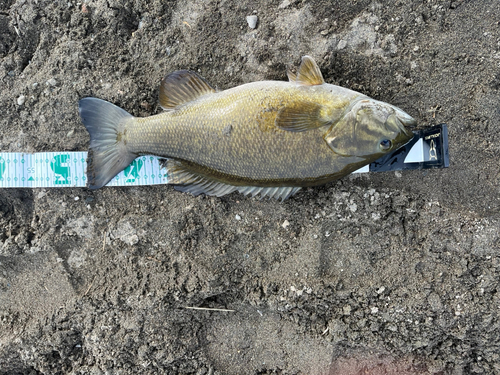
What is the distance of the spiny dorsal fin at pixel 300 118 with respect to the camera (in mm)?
2645

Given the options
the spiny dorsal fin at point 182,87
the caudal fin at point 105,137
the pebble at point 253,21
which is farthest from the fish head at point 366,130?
the caudal fin at point 105,137

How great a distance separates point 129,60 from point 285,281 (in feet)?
8.39

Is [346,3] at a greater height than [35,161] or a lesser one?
greater

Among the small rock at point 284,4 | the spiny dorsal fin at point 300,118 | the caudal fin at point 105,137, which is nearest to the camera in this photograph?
the spiny dorsal fin at point 300,118

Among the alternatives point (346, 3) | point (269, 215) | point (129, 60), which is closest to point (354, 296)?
point (269, 215)

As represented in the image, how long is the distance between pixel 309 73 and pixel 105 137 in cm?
185

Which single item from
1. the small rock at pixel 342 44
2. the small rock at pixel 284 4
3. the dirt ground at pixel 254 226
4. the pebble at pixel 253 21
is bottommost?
the dirt ground at pixel 254 226

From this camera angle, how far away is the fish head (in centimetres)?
265

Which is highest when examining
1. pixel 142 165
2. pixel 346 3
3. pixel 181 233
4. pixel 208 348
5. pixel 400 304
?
pixel 346 3

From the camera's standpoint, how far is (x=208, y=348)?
11.0 feet

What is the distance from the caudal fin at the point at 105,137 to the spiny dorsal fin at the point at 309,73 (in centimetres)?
154

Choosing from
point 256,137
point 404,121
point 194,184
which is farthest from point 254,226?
point 404,121

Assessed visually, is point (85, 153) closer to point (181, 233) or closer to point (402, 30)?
point (181, 233)

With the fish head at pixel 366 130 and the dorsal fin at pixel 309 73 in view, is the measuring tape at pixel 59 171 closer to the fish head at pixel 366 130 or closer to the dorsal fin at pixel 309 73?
the dorsal fin at pixel 309 73
